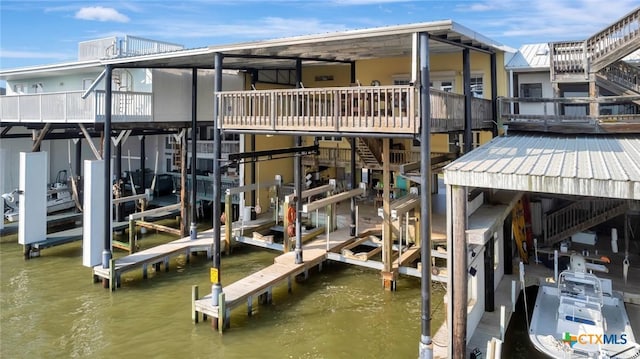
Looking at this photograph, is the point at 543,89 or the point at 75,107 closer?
the point at 75,107

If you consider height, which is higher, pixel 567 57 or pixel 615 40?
pixel 615 40

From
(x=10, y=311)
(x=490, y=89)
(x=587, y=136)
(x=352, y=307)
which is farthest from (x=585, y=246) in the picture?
(x=10, y=311)

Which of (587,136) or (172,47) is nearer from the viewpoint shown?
(587,136)

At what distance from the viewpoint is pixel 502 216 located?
972cm

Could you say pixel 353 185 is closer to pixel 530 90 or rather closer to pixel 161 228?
pixel 530 90

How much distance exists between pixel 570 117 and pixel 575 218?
3.24 m

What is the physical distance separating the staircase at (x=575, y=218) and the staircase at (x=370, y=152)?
18.8 ft

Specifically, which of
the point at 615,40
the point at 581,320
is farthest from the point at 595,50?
the point at 581,320

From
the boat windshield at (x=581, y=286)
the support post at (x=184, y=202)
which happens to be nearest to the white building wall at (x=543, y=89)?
the boat windshield at (x=581, y=286)

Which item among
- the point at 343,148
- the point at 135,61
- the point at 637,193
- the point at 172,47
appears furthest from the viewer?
the point at 172,47

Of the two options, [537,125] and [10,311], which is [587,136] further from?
[10,311]

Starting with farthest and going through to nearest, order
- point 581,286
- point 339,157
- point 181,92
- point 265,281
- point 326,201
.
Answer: point 339,157 < point 181,92 < point 326,201 < point 265,281 < point 581,286

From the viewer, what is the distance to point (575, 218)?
14.1 metres

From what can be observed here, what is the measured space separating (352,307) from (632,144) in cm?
815
